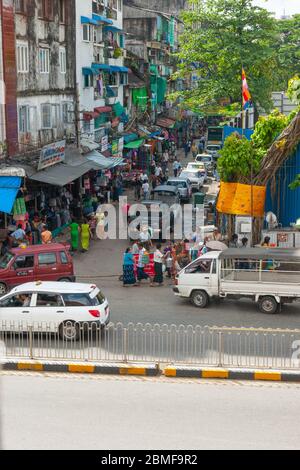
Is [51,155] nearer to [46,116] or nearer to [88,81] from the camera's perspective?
[46,116]

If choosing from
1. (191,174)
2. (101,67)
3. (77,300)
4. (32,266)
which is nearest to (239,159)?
(32,266)

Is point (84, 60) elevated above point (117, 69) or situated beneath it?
elevated above

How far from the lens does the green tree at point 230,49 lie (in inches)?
1612

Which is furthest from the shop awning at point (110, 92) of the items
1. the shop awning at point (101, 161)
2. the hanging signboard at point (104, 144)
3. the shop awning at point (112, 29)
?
the shop awning at point (101, 161)

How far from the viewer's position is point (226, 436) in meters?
11.3

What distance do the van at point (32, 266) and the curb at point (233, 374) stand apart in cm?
727

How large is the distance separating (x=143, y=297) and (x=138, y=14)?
46536mm

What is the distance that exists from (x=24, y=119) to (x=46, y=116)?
126 inches

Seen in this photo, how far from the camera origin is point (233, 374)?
46.9ft

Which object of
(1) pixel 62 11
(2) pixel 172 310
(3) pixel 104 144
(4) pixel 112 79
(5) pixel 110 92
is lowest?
(2) pixel 172 310

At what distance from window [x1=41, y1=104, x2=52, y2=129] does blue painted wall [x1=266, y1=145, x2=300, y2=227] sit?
11.6 metres

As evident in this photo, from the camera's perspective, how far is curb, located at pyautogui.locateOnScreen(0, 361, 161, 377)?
1455 centimetres
